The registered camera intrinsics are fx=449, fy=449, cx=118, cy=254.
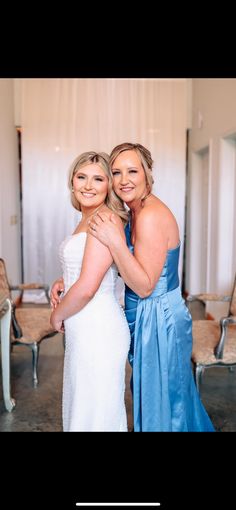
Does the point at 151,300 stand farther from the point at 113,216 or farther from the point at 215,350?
the point at 215,350

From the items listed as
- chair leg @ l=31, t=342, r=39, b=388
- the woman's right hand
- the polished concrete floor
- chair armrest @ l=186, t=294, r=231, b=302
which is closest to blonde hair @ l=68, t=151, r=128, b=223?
the woman's right hand

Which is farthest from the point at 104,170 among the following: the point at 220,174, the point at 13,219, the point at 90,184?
the point at 13,219

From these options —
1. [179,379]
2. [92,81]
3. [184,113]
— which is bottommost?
[179,379]

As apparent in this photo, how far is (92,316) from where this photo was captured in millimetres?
1676

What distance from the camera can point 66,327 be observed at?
67.8 inches

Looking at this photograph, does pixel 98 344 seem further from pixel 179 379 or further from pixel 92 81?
pixel 92 81

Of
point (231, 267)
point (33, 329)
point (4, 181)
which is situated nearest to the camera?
point (33, 329)

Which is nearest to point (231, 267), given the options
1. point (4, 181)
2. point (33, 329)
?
point (33, 329)

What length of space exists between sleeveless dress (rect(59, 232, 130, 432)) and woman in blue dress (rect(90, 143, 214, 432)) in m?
0.12

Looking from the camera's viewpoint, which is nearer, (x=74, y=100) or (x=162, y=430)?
(x=162, y=430)

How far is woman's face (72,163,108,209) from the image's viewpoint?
1.61m

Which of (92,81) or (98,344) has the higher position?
(92,81)

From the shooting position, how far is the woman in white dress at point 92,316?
160cm
